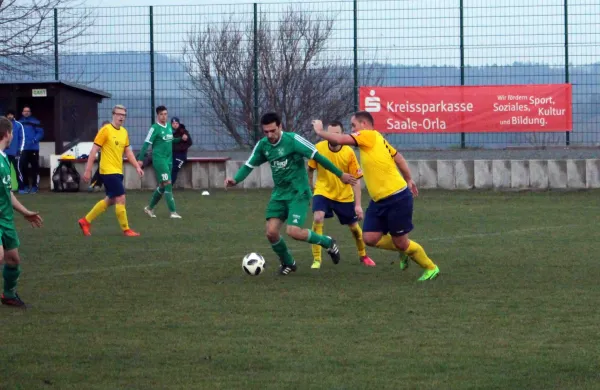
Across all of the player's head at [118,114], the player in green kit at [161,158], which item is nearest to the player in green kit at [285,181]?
the player's head at [118,114]

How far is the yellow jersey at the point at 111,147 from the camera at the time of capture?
15609 millimetres

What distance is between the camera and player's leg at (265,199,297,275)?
1126 cm

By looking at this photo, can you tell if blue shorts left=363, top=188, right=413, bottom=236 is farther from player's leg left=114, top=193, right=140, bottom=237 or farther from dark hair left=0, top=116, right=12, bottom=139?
player's leg left=114, top=193, right=140, bottom=237

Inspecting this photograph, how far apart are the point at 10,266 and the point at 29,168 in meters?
16.8

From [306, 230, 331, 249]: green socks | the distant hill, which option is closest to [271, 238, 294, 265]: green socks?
[306, 230, 331, 249]: green socks

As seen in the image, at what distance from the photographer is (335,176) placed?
12.2m

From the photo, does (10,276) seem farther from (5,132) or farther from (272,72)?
(272,72)

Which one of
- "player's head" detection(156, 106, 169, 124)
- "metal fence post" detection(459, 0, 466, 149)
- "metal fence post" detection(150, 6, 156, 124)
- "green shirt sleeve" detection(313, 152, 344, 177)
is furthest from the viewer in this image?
"metal fence post" detection(150, 6, 156, 124)

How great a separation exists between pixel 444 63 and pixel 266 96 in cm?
412

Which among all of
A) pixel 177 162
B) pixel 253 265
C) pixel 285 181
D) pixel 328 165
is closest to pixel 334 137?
pixel 328 165

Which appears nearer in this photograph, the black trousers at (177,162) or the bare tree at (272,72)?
Result: the black trousers at (177,162)

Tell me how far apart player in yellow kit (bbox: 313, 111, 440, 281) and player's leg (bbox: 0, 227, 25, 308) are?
310 cm

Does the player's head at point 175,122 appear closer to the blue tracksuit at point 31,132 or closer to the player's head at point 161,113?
the blue tracksuit at point 31,132

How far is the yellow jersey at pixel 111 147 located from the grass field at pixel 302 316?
984mm
